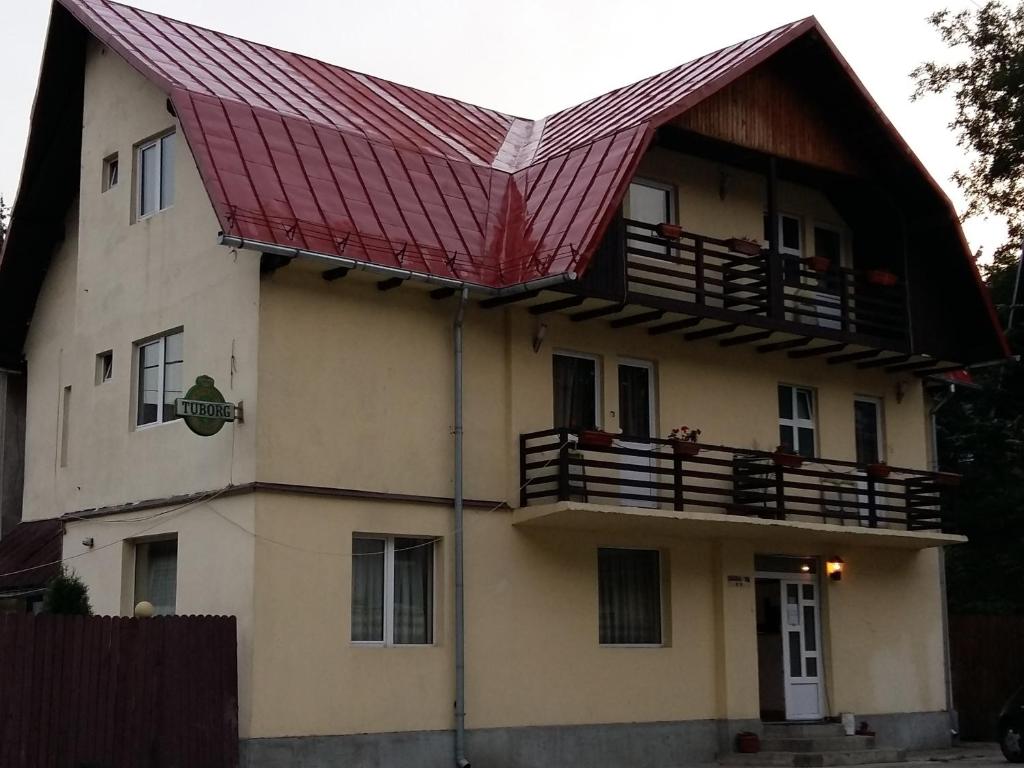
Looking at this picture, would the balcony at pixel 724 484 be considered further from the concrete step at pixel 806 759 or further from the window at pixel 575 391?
the concrete step at pixel 806 759

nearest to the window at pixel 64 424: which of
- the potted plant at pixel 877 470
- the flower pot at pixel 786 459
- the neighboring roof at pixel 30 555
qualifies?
the neighboring roof at pixel 30 555

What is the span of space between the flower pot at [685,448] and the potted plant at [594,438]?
1400 millimetres

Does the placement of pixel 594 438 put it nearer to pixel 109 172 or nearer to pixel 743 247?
pixel 743 247

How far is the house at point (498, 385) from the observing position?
18.4 metres

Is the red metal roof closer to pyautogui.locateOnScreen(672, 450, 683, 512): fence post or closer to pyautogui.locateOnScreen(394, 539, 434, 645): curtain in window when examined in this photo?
pyautogui.locateOnScreen(672, 450, 683, 512): fence post

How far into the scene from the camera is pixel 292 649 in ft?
58.2

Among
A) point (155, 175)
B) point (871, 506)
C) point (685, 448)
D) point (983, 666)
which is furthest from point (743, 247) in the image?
point (983, 666)

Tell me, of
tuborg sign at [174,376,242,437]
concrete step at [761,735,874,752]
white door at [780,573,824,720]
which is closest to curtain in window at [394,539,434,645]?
tuborg sign at [174,376,242,437]

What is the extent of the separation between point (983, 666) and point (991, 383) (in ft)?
26.9

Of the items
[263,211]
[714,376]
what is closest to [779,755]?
[714,376]

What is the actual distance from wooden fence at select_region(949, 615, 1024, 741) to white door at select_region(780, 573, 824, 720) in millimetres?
4540

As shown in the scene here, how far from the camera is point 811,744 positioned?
21719mm

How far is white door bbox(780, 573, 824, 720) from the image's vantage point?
23.5 meters

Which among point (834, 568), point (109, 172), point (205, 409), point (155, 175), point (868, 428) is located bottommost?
point (834, 568)
